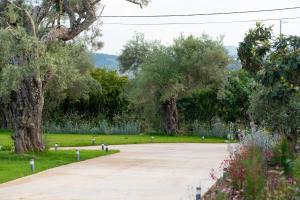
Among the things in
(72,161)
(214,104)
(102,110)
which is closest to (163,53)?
(214,104)

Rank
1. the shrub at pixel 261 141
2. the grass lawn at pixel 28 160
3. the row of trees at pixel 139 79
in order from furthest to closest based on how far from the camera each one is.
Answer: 1. the grass lawn at pixel 28 160
2. the shrub at pixel 261 141
3. the row of trees at pixel 139 79

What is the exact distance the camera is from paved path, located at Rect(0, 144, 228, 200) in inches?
457

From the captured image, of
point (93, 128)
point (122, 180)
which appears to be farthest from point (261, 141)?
point (93, 128)

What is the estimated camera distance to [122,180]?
13891mm

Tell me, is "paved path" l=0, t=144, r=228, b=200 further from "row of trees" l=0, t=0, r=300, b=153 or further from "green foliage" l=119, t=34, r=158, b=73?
"green foliage" l=119, t=34, r=158, b=73

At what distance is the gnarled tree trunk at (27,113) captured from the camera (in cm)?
1881

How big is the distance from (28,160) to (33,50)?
3.32m

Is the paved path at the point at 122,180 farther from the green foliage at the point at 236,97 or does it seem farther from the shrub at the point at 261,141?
the green foliage at the point at 236,97

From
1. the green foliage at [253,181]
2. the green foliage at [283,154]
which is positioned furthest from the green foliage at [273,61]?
the green foliage at [283,154]

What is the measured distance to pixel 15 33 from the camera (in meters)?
17.4

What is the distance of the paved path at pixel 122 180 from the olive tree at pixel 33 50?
2559mm

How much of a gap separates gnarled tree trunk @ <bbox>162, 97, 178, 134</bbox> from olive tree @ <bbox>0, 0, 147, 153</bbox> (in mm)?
13353

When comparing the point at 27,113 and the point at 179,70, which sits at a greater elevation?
the point at 179,70

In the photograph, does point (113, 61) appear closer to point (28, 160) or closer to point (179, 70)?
point (179, 70)
